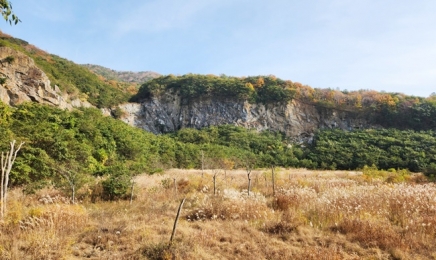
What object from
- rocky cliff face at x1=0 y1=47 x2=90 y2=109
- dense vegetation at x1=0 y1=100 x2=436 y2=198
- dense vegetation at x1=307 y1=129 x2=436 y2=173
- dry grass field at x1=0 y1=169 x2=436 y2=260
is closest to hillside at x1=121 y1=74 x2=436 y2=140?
dense vegetation at x1=0 y1=100 x2=436 y2=198

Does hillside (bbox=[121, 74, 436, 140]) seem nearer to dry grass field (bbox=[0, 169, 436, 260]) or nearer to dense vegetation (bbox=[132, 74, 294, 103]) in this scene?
dense vegetation (bbox=[132, 74, 294, 103])

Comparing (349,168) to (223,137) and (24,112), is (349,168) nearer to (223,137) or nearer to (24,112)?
(223,137)

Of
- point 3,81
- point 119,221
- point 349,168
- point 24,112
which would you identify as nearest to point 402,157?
point 349,168

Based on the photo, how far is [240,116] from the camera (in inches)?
2090

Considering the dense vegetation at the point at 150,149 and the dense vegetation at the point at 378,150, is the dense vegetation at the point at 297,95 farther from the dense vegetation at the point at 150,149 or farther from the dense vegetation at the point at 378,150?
the dense vegetation at the point at 150,149

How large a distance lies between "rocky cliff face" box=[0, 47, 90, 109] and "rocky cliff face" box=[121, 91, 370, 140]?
77.0ft

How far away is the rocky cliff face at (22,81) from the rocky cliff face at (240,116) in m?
23.5

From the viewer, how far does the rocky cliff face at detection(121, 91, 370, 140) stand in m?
51.9

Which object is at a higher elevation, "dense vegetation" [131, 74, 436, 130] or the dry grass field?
"dense vegetation" [131, 74, 436, 130]

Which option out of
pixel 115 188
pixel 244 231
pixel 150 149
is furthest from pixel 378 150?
pixel 244 231

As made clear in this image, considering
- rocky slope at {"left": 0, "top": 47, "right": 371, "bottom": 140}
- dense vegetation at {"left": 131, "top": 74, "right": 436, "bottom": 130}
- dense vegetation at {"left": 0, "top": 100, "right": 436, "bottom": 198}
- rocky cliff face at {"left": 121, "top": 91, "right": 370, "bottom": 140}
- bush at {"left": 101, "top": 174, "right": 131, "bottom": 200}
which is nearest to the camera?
bush at {"left": 101, "top": 174, "right": 131, "bottom": 200}

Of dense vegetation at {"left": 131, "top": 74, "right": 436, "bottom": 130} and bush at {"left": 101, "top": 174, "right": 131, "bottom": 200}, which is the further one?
dense vegetation at {"left": 131, "top": 74, "right": 436, "bottom": 130}

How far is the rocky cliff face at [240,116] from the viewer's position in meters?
51.9

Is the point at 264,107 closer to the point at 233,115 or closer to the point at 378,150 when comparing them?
the point at 233,115
